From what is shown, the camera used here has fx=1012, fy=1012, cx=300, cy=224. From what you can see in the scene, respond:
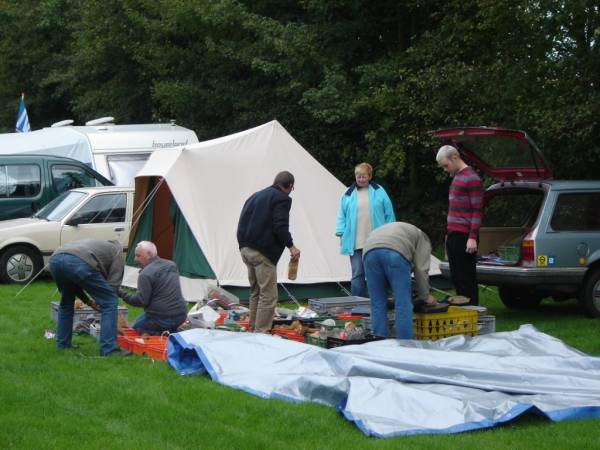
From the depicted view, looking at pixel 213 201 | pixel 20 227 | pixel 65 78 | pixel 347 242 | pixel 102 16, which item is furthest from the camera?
pixel 65 78

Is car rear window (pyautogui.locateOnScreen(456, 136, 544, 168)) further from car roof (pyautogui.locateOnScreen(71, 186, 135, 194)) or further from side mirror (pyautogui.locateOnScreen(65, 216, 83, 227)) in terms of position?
side mirror (pyautogui.locateOnScreen(65, 216, 83, 227))

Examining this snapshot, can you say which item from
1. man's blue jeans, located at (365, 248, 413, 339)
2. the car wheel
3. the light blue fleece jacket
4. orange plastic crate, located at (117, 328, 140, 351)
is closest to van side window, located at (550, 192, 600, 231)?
the light blue fleece jacket

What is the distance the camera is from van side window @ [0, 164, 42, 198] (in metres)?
16.8

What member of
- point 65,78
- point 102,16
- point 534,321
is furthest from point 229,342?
point 65,78

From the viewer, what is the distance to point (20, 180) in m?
17.0

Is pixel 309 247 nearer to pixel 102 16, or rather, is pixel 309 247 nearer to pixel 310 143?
pixel 310 143

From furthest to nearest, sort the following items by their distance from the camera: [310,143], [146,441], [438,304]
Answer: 1. [310,143]
2. [438,304]
3. [146,441]

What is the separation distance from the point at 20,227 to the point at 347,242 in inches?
234

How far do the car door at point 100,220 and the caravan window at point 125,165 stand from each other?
3.81m

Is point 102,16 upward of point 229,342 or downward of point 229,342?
upward

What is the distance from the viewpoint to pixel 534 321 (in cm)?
1165

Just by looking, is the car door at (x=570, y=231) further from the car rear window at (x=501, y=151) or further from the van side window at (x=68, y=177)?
the van side window at (x=68, y=177)

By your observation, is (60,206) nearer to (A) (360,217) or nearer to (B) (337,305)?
(A) (360,217)

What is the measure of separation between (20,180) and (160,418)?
11070 millimetres
